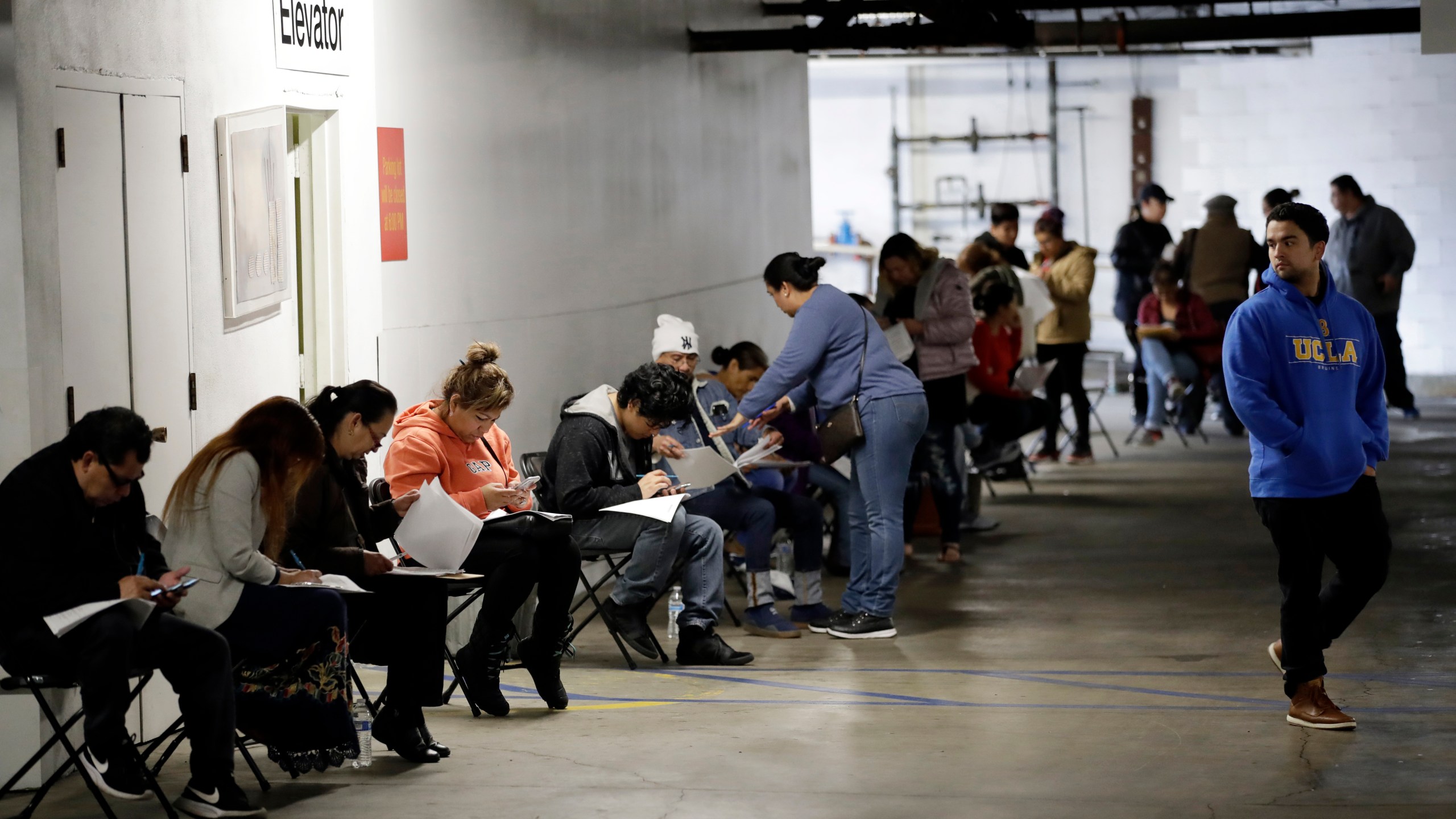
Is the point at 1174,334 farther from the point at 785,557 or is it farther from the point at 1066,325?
the point at 785,557

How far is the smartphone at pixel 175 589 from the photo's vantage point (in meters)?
3.64

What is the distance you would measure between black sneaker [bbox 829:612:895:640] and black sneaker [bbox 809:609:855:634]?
0.01 m

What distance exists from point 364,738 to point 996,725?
174 cm

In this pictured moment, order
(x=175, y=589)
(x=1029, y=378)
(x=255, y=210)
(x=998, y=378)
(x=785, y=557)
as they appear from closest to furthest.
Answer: (x=175, y=589) → (x=255, y=210) → (x=785, y=557) → (x=998, y=378) → (x=1029, y=378)

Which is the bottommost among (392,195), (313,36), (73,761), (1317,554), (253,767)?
(253,767)

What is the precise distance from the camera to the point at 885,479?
20.2 ft

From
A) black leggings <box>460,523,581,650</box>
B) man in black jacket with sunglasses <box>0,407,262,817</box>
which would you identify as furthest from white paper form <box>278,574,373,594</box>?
black leggings <box>460,523,581,650</box>

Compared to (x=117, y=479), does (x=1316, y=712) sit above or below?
below

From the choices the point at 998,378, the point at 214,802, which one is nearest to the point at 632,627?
the point at 214,802

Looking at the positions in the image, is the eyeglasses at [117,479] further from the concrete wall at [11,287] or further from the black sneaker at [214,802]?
the black sneaker at [214,802]

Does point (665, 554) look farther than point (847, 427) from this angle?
No

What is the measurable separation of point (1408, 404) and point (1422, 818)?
1029cm

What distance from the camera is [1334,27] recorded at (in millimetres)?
9930

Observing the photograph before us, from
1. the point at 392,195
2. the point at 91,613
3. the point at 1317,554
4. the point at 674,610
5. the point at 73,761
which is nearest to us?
the point at 91,613
